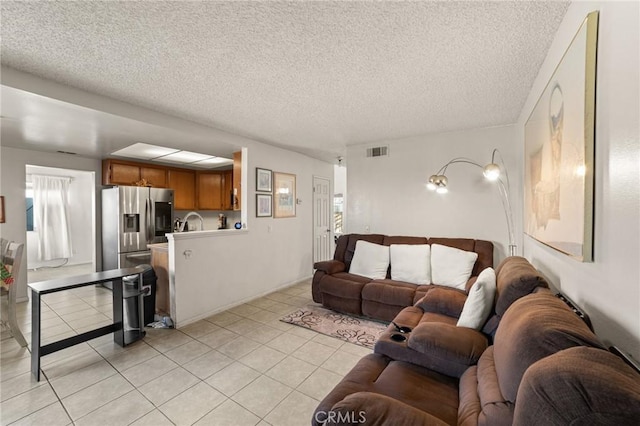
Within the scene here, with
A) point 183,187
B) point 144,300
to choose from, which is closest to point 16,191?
point 183,187

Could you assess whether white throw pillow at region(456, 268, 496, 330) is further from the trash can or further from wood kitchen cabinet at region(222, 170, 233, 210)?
wood kitchen cabinet at region(222, 170, 233, 210)

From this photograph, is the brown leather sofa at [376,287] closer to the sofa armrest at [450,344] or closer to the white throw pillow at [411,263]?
the white throw pillow at [411,263]

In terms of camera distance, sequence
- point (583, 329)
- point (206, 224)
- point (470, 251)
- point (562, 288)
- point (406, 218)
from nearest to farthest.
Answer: point (583, 329) < point (562, 288) < point (470, 251) < point (406, 218) < point (206, 224)

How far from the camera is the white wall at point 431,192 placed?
357 cm

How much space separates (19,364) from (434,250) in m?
4.42

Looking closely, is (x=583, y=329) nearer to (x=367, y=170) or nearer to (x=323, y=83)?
(x=323, y=83)

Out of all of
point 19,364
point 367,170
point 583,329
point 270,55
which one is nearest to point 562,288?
point 583,329

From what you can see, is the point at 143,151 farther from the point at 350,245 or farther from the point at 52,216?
the point at 52,216

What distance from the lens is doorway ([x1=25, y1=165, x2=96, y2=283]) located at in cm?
594

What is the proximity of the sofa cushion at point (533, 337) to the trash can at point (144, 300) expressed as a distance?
129 inches

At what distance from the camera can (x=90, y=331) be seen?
2615mm

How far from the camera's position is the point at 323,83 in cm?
232

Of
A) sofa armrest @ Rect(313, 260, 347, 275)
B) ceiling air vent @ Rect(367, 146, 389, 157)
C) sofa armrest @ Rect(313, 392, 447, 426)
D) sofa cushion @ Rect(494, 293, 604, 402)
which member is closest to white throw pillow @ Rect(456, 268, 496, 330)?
sofa cushion @ Rect(494, 293, 604, 402)

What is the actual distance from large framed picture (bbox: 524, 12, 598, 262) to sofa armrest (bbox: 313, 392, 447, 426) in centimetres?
96
